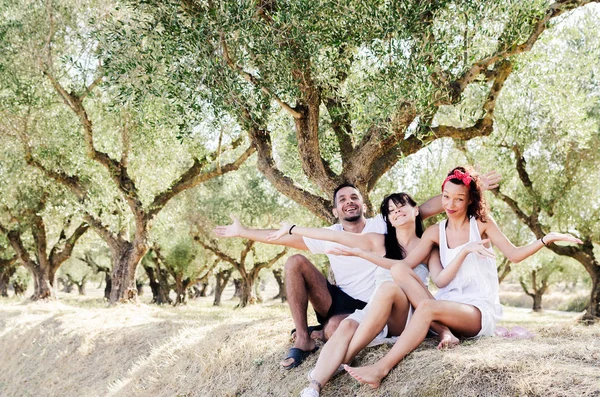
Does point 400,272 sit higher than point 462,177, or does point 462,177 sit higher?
point 462,177

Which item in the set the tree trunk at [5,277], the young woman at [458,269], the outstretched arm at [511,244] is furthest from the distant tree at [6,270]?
the outstretched arm at [511,244]

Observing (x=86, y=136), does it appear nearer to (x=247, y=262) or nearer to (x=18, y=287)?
(x=247, y=262)

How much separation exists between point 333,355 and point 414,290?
1.17 meters

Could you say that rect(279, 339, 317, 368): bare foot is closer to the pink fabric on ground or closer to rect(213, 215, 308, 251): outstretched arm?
rect(213, 215, 308, 251): outstretched arm

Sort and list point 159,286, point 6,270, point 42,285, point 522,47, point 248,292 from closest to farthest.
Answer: point 522,47 → point 42,285 → point 248,292 → point 6,270 → point 159,286

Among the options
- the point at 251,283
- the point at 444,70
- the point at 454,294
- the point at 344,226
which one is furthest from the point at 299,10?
the point at 251,283

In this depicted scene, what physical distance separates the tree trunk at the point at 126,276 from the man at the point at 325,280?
40.1 feet

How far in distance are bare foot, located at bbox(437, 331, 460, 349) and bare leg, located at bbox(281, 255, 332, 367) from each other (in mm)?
1932

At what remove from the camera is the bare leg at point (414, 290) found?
6155 millimetres

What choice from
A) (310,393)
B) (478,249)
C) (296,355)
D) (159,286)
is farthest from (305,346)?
(159,286)

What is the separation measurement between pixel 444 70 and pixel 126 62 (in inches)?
227

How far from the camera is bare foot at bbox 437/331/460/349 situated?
602 centimetres

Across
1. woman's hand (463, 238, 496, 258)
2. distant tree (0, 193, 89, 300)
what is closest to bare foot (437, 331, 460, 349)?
woman's hand (463, 238, 496, 258)

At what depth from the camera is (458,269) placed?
654 centimetres
